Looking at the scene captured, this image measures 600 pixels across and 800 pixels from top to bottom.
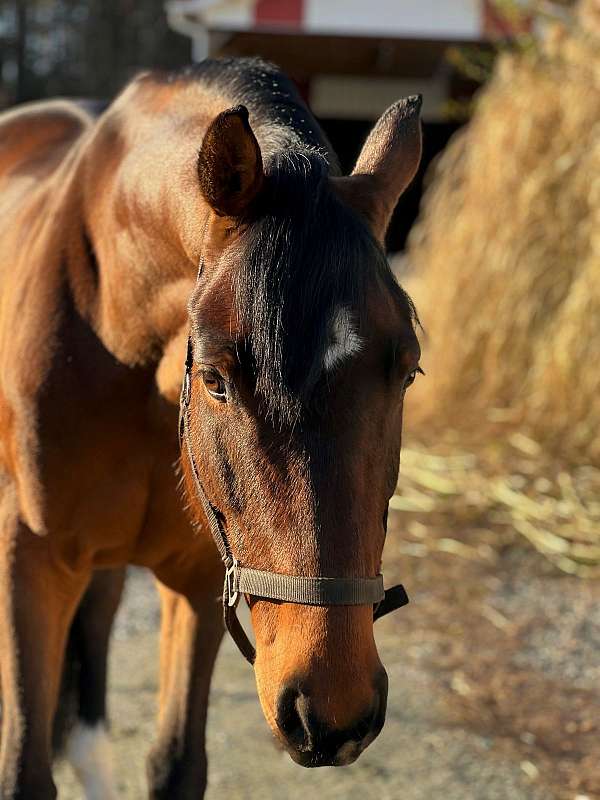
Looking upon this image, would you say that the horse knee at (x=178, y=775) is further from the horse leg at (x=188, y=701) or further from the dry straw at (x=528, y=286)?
the dry straw at (x=528, y=286)

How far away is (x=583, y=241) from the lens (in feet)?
18.3

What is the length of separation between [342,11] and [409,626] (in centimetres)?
754

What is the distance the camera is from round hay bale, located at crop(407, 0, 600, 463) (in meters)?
5.42

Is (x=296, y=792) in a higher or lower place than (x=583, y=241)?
lower

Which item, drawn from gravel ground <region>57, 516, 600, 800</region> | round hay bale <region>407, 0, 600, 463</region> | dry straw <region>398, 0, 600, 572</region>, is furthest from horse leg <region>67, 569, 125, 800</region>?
round hay bale <region>407, 0, 600, 463</region>

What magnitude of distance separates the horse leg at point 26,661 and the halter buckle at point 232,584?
27.0 inches

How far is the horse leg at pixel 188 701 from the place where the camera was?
2.57 m

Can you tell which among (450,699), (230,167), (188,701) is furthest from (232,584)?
(450,699)

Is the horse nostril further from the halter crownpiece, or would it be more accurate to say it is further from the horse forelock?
the horse forelock

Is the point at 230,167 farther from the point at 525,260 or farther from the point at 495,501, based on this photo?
the point at 525,260

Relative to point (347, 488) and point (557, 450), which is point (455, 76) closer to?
point (557, 450)

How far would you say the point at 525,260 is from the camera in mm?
5812

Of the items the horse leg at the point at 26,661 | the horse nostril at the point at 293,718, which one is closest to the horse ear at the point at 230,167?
the horse nostril at the point at 293,718

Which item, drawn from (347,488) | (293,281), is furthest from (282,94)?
(347,488)
